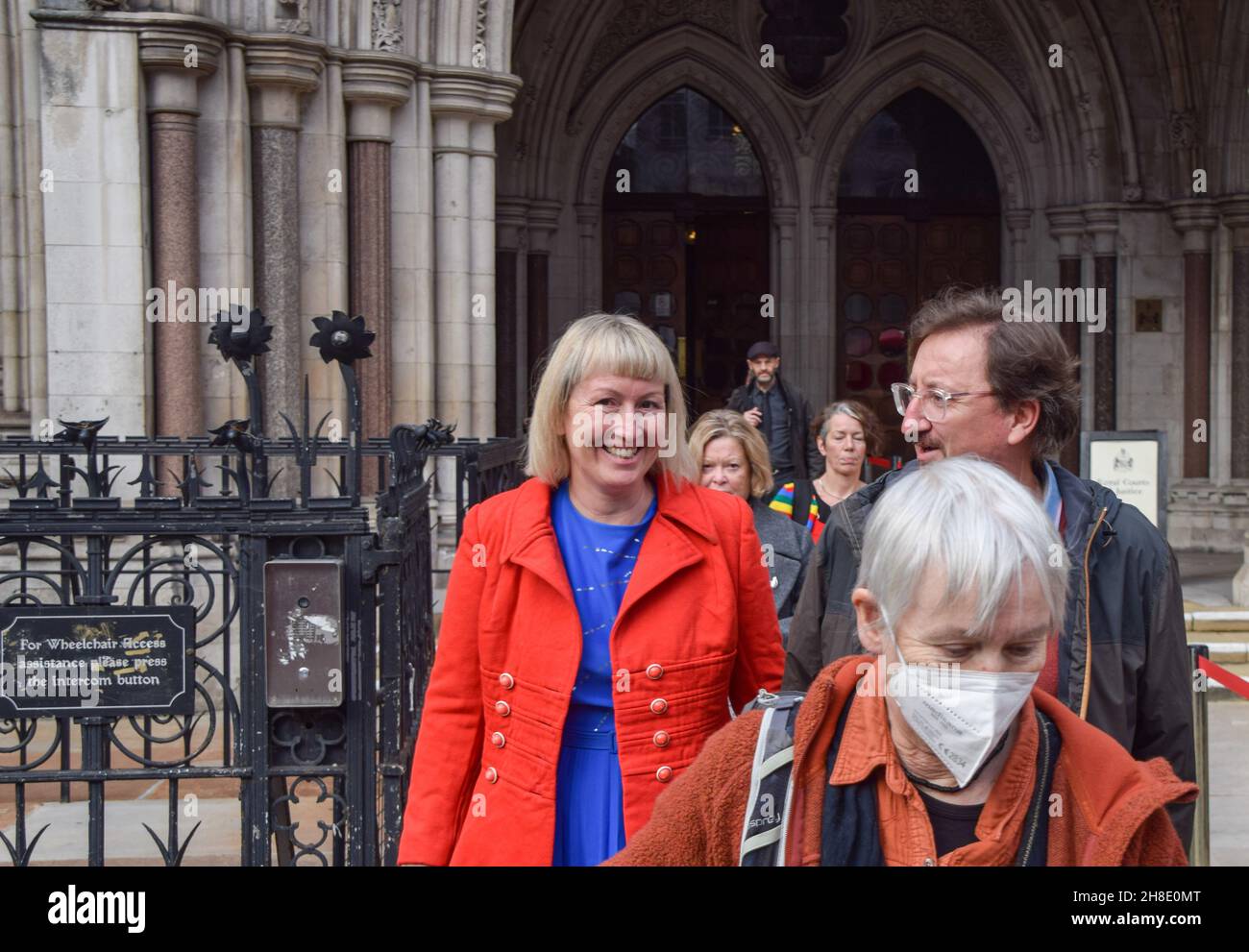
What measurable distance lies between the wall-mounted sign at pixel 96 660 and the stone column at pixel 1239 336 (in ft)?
41.0

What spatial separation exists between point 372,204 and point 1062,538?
26.2 feet

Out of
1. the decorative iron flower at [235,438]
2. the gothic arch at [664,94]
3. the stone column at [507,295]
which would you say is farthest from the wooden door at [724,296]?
the decorative iron flower at [235,438]

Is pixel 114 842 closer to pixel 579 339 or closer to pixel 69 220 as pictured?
pixel 579 339

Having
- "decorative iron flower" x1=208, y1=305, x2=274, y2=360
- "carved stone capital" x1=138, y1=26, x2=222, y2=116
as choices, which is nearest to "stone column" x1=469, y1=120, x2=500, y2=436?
"carved stone capital" x1=138, y1=26, x2=222, y2=116

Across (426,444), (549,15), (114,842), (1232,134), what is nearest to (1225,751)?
(426,444)

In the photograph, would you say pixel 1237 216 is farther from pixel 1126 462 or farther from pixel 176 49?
pixel 176 49

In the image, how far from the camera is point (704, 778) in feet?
6.34

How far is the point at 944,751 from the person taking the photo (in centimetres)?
191

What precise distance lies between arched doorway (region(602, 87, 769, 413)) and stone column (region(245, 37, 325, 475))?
6.93 meters

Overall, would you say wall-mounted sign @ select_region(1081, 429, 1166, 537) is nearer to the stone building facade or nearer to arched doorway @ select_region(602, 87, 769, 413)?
the stone building facade

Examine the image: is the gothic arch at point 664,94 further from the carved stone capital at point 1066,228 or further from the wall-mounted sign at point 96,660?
the wall-mounted sign at point 96,660

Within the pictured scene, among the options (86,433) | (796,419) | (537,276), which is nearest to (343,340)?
(86,433)

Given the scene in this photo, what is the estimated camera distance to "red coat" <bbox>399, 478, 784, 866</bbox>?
2.76m

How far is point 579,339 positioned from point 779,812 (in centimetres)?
122
